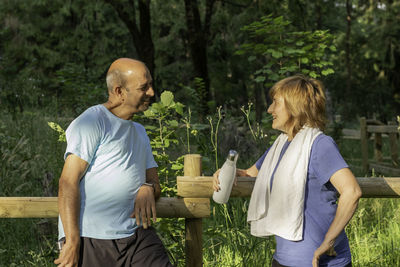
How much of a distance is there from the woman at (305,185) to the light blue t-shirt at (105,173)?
0.72 meters

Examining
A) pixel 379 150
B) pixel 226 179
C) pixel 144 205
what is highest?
pixel 226 179

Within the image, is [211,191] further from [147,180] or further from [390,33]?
[390,33]

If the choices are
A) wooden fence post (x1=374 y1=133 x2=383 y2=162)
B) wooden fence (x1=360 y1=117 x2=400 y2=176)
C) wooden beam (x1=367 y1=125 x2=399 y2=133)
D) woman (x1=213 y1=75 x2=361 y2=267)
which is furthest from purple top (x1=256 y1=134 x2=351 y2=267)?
wooden fence post (x1=374 y1=133 x2=383 y2=162)

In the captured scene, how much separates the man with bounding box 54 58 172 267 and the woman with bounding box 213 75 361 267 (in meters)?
0.64

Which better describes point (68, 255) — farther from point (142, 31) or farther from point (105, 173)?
point (142, 31)

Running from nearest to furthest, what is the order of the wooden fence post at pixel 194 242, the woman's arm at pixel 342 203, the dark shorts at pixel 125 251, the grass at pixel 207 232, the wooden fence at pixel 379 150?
the woman's arm at pixel 342 203 → the dark shorts at pixel 125 251 → the wooden fence post at pixel 194 242 → the grass at pixel 207 232 → the wooden fence at pixel 379 150

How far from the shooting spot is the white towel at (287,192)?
7.67 ft

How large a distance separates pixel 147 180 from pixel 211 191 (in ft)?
1.39

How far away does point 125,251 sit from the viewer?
247cm

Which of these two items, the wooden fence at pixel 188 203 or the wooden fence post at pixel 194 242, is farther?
the wooden fence post at pixel 194 242

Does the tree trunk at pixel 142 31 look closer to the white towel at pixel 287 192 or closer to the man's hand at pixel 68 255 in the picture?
the white towel at pixel 287 192

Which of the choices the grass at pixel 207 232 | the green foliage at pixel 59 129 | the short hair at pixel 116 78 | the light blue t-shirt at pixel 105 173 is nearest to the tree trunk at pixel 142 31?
the grass at pixel 207 232

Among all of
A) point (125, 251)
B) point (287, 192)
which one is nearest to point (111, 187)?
point (125, 251)

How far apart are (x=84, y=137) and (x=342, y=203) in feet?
3.99
